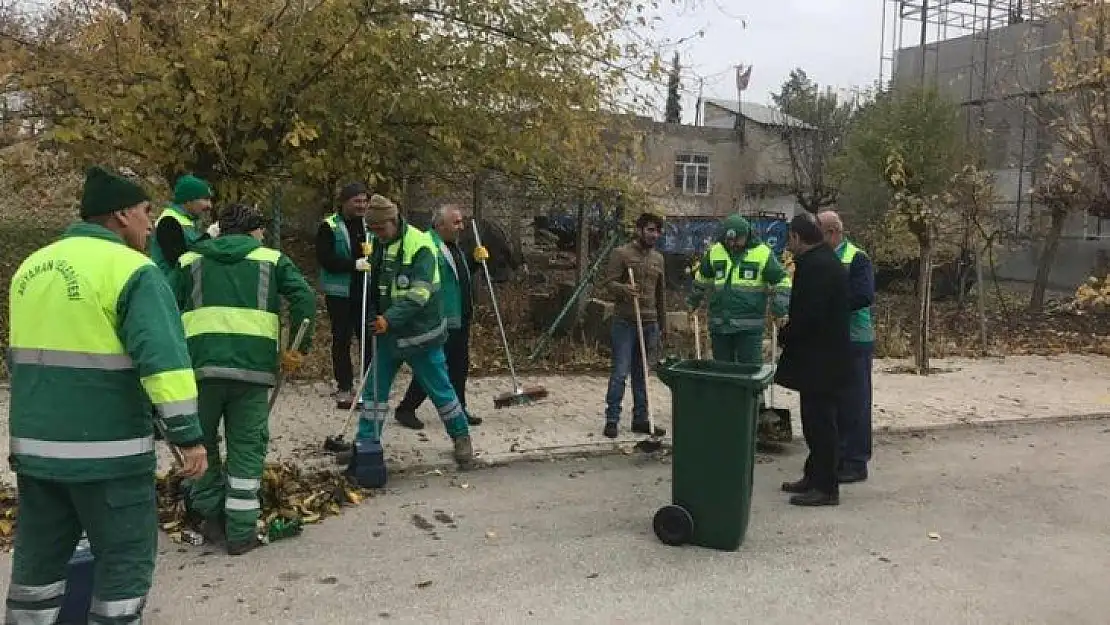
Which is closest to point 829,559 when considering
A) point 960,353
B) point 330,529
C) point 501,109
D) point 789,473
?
point 789,473

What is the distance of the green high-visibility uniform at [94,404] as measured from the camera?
9.79 feet

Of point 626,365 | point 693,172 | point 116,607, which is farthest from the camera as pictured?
point 693,172

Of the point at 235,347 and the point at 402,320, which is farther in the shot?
the point at 402,320

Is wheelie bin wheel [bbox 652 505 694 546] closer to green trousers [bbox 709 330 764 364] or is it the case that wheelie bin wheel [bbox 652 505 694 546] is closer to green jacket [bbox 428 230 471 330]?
green trousers [bbox 709 330 764 364]

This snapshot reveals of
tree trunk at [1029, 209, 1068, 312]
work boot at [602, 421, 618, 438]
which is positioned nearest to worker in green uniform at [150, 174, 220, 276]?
work boot at [602, 421, 618, 438]

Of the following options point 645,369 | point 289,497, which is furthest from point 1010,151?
point 289,497

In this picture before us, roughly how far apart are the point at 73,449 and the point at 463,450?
3362 millimetres

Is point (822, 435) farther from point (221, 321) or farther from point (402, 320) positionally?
point (221, 321)

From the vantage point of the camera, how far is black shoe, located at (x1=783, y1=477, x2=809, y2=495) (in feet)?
18.6

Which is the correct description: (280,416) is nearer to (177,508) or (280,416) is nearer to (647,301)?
(177,508)

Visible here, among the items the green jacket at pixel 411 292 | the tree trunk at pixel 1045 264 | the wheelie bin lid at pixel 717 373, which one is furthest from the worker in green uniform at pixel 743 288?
the tree trunk at pixel 1045 264

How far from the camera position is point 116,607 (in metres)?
3.09

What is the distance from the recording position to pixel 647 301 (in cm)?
708

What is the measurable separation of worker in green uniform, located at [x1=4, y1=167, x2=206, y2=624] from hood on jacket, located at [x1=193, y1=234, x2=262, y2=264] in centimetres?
121
